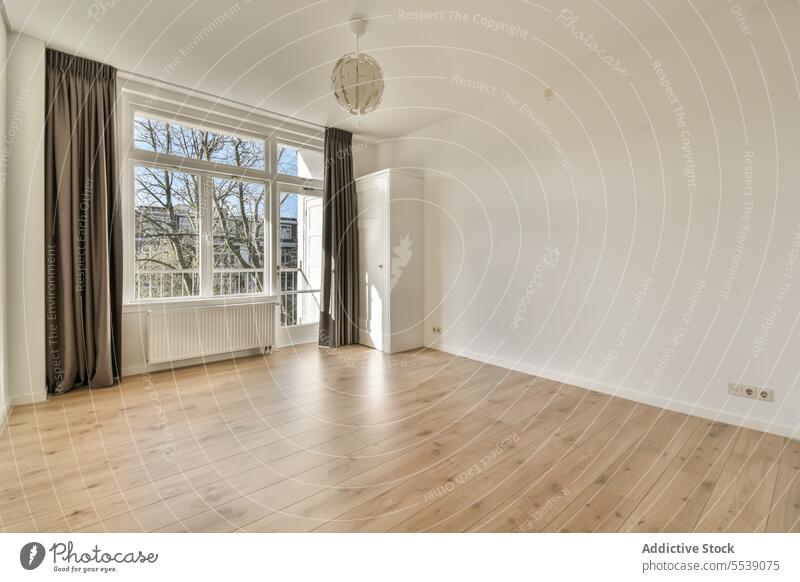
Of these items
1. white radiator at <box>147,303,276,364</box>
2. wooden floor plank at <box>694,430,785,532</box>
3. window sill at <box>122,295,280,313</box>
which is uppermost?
window sill at <box>122,295,280,313</box>

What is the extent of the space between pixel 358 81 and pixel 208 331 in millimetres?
2738

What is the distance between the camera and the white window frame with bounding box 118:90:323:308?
3.36 m

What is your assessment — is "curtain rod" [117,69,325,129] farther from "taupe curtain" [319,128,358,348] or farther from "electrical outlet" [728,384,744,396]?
Answer: "electrical outlet" [728,384,744,396]

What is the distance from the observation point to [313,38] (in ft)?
8.93

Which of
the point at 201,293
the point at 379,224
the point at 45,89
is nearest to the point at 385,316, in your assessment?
the point at 379,224

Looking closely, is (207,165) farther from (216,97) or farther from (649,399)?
(649,399)

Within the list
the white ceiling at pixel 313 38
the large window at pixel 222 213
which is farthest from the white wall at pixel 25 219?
the large window at pixel 222 213

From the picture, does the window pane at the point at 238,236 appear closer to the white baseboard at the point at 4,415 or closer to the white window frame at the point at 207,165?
the white window frame at the point at 207,165

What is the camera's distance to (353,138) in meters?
4.80

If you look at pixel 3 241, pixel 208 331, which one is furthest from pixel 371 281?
pixel 3 241

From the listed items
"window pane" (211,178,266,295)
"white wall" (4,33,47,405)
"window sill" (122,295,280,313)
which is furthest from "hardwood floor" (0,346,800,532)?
"window pane" (211,178,266,295)

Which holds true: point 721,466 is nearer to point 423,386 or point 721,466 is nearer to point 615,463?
point 615,463

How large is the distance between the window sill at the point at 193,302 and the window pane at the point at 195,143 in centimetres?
140

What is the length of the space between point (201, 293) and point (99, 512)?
2.61m
